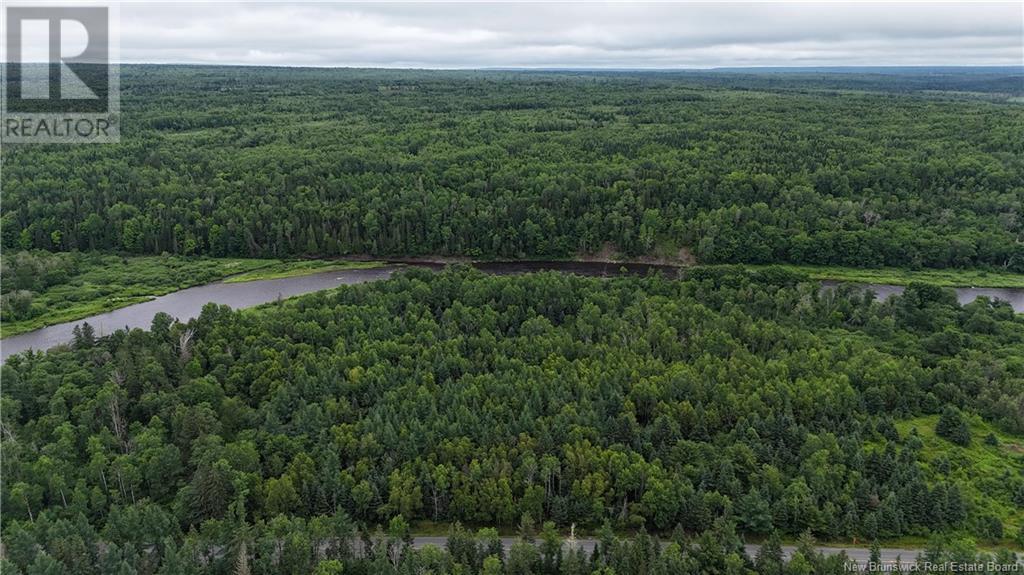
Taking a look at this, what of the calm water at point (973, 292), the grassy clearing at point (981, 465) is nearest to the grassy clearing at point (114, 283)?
the grassy clearing at point (981, 465)

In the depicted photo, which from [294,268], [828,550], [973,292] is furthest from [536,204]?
[828,550]

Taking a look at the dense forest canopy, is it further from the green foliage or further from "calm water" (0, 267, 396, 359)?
the green foliage

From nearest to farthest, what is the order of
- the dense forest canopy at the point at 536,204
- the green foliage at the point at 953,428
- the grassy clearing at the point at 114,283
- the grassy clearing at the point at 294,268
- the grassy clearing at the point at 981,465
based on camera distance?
the grassy clearing at the point at 981,465
the green foliage at the point at 953,428
the grassy clearing at the point at 114,283
the grassy clearing at the point at 294,268
the dense forest canopy at the point at 536,204

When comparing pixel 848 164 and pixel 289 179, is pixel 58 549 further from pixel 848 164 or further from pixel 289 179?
pixel 848 164

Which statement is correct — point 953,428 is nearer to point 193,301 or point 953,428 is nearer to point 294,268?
point 294,268

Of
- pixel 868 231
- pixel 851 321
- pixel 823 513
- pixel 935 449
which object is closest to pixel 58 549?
pixel 823 513

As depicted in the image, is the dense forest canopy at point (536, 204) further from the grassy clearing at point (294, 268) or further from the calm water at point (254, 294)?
the calm water at point (254, 294)
